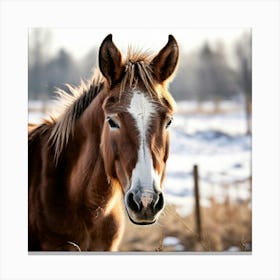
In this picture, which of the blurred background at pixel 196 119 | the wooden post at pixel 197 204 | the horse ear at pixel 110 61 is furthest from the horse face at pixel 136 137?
the wooden post at pixel 197 204

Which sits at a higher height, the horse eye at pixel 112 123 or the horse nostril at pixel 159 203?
the horse eye at pixel 112 123

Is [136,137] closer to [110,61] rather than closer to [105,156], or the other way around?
[105,156]

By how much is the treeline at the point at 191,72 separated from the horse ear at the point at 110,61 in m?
0.52

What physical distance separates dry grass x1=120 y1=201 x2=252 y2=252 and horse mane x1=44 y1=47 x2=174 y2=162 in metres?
0.80

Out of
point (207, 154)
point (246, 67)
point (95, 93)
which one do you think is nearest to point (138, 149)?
point (95, 93)

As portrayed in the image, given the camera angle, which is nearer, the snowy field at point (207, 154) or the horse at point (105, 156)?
the horse at point (105, 156)

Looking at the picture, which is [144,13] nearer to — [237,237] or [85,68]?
[85,68]

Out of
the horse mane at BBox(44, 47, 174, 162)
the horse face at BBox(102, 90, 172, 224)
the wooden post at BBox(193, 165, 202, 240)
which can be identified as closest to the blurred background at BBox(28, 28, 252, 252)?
the wooden post at BBox(193, 165, 202, 240)

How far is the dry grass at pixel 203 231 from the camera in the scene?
2.89 meters

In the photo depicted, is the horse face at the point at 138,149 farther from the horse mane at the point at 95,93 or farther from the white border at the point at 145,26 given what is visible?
the white border at the point at 145,26

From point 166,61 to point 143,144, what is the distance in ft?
1.69

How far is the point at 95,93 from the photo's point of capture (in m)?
2.49
